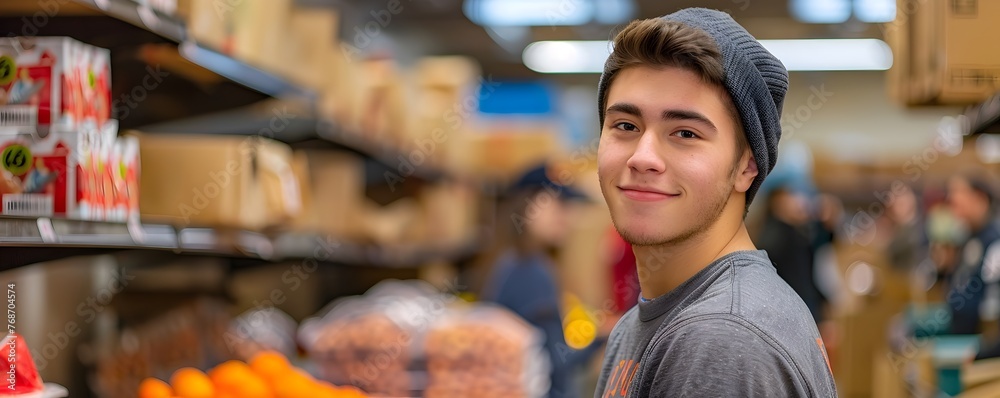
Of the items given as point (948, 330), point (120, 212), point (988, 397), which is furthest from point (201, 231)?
point (948, 330)

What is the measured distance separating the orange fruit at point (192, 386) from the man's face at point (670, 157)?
4.35 feet

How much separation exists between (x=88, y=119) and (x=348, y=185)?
251 cm

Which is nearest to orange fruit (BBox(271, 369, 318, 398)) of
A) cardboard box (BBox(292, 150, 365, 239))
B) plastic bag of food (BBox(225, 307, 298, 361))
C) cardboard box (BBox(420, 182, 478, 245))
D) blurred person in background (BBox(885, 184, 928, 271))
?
plastic bag of food (BBox(225, 307, 298, 361))

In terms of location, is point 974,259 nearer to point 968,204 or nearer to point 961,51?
point 968,204

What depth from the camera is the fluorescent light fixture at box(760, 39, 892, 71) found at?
943 cm

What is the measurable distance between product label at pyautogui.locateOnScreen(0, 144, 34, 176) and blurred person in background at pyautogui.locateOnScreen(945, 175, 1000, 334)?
397cm

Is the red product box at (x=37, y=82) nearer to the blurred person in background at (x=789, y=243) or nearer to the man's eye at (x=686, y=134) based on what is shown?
the man's eye at (x=686, y=134)

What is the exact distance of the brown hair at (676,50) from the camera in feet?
4.37

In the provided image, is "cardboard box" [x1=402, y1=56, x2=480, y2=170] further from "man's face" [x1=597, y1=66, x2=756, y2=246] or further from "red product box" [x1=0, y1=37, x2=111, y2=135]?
"man's face" [x1=597, y1=66, x2=756, y2=246]

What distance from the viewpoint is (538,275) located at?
14.5 feet

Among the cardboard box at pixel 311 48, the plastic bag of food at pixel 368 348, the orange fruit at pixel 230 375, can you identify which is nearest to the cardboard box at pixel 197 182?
the orange fruit at pixel 230 375

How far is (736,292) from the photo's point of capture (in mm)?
1280

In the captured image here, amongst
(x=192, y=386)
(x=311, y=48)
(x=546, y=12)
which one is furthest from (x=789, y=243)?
(x=192, y=386)

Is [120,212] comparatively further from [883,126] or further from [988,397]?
[883,126]
